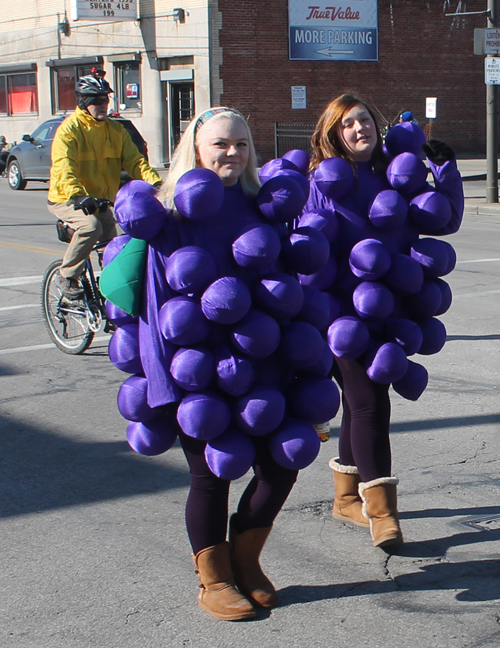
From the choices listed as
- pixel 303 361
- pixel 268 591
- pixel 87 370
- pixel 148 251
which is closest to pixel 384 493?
pixel 268 591

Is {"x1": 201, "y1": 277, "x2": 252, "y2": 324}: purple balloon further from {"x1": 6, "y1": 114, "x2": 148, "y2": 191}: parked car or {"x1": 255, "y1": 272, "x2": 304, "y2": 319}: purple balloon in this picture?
{"x1": 6, "y1": 114, "x2": 148, "y2": 191}: parked car

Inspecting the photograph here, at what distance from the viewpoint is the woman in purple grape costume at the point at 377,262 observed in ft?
11.9

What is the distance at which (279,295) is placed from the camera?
2.98 m

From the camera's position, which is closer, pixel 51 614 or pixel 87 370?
pixel 51 614

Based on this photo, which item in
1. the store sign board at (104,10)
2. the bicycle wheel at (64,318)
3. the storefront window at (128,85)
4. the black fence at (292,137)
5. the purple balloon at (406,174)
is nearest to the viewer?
the purple balloon at (406,174)

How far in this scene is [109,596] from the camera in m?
3.33

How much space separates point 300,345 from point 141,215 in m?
0.67

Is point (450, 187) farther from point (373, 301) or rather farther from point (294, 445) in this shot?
point (294, 445)

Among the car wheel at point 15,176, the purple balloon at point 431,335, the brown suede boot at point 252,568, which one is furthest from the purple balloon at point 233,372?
the car wheel at point 15,176

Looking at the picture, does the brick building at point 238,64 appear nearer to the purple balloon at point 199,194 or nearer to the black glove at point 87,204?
the black glove at point 87,204

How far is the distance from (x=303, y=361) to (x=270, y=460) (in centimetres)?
38

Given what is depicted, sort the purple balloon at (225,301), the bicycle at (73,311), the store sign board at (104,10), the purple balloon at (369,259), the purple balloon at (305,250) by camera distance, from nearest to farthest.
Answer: the purple balloon at (225,301) < the purple balloon at (305,250) < the purple balloon at (369,259) < the bicycle at (73,311) < the store sign board at (104,10)

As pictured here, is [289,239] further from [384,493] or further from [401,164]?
[384,493]

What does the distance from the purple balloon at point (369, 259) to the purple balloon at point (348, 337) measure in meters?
0.19
